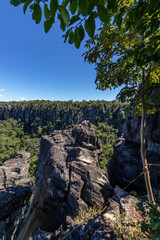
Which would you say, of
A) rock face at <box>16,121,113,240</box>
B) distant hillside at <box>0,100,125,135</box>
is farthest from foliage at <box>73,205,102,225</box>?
distant hillside at <box>0,100,125,135</box>

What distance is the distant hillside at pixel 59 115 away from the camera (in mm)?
69062

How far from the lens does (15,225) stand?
30.8 feet

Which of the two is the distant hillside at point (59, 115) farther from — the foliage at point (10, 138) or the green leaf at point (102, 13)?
the green leaf at point (102, 13)

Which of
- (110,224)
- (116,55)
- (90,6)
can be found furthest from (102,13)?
(110,224)

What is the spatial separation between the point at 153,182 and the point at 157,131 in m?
4.24

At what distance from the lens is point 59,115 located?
76.2m

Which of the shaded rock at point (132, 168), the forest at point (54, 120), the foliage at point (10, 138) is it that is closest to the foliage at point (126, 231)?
the shaded rock at point (132, 168)

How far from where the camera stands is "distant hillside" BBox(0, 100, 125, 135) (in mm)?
69062

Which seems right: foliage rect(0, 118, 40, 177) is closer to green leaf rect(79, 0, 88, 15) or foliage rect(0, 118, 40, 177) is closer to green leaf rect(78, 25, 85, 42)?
green leaf rect(78, 25, 85, 42)

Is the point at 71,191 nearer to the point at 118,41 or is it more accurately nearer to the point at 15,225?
the point at 15,225

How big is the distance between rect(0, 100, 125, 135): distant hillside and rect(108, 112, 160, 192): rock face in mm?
51832

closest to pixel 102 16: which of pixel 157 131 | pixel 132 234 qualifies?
pixel 132 234

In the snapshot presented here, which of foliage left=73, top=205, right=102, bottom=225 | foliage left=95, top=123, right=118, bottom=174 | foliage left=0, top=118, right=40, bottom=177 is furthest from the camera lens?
foliage left=0, top=118, right=40, bottom=177

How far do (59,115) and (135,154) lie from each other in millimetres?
68197
